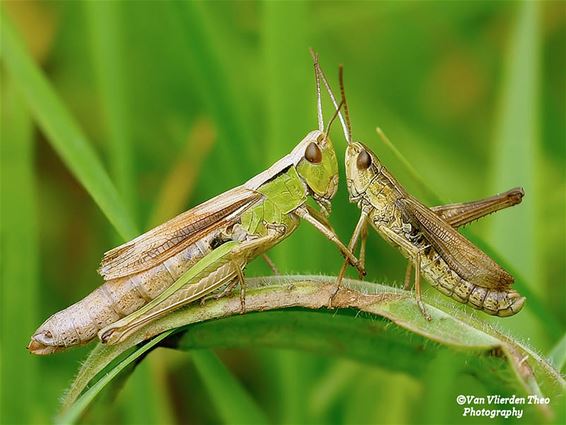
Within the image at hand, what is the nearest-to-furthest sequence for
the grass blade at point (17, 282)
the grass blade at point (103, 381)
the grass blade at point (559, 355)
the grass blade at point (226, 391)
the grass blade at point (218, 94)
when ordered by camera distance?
the grass blade at point (103, 381) → the grass blade at point (559, 355) → the grass blade at point (226, 391) → the grass blade at point (17, 282) → the grass blade at point (218, 94)

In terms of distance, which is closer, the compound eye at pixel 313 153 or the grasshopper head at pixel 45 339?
the grasshopper head at pixel 45 339

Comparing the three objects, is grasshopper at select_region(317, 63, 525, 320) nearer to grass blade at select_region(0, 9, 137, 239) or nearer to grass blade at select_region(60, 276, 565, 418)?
grass blade at select_region(60, 276, 565, 418)

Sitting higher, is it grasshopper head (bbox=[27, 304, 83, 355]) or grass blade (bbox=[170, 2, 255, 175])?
grass blade (bbox=[170, 2, 255, 175])

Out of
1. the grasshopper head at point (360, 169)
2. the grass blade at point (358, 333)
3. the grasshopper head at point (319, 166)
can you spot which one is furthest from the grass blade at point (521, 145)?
the grass blade at point (358, 333)

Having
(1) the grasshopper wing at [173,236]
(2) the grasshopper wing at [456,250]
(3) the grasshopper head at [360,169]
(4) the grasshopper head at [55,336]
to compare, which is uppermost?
(1) the grasshopper wing at [173,236]

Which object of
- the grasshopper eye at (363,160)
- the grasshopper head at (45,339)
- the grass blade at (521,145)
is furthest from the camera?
the grass blade at (521,145)

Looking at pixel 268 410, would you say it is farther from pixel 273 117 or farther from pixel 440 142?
pixel 440 142

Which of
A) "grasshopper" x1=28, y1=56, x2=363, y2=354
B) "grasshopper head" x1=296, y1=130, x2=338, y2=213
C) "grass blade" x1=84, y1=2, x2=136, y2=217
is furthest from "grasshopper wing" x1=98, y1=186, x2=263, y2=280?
"grass blade" x1=84, y1=2, x2=136, y2=217

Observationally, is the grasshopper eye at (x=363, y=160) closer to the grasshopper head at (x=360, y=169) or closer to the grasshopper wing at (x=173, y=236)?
the grasshopper head at (x=360, y=169)
